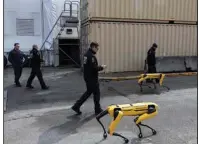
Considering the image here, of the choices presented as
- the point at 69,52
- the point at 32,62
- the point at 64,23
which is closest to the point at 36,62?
the point at 32,62

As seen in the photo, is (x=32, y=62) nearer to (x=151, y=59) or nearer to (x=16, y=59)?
(x=16, y=59)

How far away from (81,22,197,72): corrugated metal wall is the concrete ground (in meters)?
3.12

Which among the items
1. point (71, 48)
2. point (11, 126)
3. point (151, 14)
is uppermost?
point (151, 14)

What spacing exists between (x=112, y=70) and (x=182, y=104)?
237 inches

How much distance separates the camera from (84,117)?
254 inches

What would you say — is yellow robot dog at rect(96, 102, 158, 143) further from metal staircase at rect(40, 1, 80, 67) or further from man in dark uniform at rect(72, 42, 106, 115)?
metal staircase at rect(40, 1, 80, 67)

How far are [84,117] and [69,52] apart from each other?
1428 centimetres

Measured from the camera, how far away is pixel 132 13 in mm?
13281

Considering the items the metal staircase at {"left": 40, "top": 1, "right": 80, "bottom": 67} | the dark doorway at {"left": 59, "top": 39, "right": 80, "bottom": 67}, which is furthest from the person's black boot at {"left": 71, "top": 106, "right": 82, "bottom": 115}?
the dark doorway at {"left": 59, "top": 39, "right": 80, "bottom": 67}

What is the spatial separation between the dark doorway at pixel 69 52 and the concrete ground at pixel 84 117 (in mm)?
9000

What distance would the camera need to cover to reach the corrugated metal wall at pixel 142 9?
12727 mm

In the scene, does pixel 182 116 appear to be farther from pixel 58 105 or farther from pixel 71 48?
pixel 71 48

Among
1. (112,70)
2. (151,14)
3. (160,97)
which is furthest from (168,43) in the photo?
(160,97)

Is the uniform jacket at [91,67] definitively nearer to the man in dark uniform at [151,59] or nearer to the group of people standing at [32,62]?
the group of people standing at [32,62]
